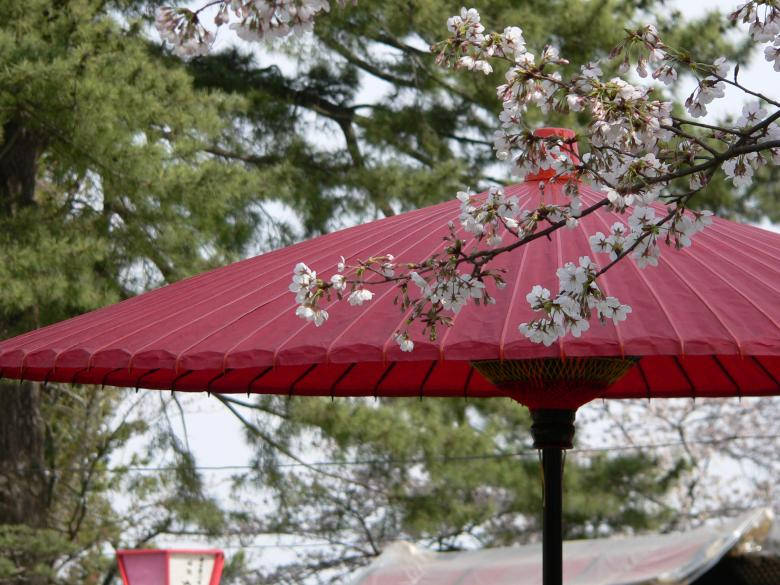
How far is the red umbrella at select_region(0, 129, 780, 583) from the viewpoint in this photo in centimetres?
256

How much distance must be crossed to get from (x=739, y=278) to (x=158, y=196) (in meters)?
5.36

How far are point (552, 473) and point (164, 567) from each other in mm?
2650

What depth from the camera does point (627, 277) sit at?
2.85 meters

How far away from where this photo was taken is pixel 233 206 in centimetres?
891

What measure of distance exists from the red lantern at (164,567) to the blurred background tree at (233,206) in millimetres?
2212

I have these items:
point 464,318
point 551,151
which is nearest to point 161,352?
point 464,318

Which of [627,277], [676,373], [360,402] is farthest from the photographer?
[360,402]

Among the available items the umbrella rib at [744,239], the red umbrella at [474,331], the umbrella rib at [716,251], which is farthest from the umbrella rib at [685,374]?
the umbrella rib at [716,251]

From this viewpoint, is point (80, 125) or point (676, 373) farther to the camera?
point (80, 125)

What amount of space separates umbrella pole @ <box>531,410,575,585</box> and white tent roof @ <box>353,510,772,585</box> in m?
4.77

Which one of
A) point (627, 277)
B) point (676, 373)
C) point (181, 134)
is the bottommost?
point (627, 277)

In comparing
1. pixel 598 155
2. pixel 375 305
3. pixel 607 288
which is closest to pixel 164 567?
pixel 375 305

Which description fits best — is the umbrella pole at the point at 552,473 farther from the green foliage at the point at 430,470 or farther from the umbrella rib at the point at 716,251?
the green foliage at the point at 430,470

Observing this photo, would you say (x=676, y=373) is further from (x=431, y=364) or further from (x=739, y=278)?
(x=739, y=278)
